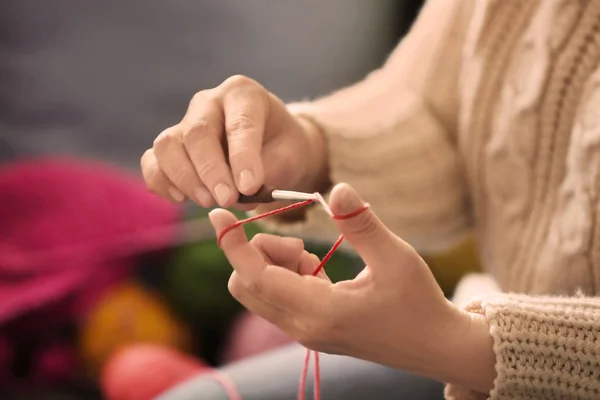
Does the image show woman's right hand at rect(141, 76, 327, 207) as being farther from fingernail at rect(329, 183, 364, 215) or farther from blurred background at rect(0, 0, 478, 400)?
blurred background at rect(0, 0, 478, 400)

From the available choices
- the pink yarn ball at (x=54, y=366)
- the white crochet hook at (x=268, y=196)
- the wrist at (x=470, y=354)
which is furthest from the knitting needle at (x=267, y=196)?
the pink yarn ball at (x=54, y=366)

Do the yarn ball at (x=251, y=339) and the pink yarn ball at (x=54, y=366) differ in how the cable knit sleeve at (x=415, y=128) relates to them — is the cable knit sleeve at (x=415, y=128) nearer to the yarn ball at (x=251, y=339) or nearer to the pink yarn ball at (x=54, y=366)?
the yarn ball at (x=251, y=339)

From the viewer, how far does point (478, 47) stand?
58cm

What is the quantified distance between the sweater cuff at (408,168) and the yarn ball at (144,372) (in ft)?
0.94

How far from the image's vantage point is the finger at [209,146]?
40 centimetres

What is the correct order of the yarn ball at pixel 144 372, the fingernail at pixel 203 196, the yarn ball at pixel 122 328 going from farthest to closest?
the yarn ball at pixel 122 328
the yarn ball at pixel 144 372
the fingernail at pixel 203 196

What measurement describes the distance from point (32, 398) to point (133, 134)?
14.9 inches

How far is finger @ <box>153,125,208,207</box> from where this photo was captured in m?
0.42

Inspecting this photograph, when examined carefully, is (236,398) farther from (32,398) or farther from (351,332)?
(32,398)

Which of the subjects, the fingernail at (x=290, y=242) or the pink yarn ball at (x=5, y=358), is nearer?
the fingernail at (x=290, y=242)

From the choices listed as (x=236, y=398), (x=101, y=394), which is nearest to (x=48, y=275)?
(x=101, y=394)

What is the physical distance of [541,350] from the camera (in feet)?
1.33

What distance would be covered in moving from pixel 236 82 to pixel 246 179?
0.10 meters

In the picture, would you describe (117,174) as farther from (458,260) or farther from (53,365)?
(458,260)
